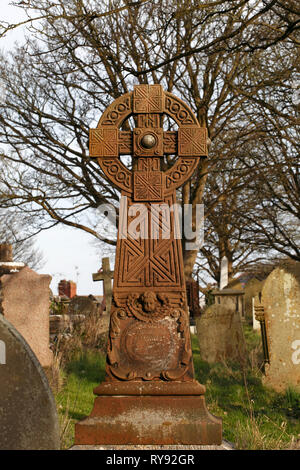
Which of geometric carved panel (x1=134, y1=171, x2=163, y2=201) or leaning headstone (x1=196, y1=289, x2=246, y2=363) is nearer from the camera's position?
geometric carved panel (x1=134, y1=171, x2=163, y2=201)

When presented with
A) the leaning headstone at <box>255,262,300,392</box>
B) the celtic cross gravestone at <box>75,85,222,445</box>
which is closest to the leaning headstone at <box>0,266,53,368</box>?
the celtic cross gravestone at <box>75,85,222,445</box>

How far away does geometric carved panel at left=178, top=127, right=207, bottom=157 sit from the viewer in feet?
16.3

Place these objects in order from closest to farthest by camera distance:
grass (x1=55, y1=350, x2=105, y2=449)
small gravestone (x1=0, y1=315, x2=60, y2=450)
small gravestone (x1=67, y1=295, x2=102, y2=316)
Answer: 1. small gravestone (x1=0, y1=315, x2=60, y2=450)
2. grass (x1=55, y1=350, x2=105, y2=449)
3. small gravestone (x1=67, y1=295, x2=102, y2=316)

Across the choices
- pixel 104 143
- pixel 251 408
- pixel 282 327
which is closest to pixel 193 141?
pixel 104 143

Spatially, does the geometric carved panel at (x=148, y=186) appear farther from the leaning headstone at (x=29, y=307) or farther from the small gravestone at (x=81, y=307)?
the small gravestone at (x=81, y=307)

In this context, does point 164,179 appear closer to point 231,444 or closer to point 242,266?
point 231,444

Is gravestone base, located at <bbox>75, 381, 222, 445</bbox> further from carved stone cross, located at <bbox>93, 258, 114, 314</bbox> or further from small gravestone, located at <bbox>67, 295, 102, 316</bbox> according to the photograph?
small gravestone, located at <bbox>67, 295, 102, 316</bbox>

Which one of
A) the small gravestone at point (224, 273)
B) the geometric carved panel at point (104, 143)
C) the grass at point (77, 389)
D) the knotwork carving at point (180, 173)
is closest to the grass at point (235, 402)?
the grass at point (77, 389)

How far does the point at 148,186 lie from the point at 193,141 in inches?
26.9

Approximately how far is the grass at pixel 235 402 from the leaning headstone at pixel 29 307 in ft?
2.14

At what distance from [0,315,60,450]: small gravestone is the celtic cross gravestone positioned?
206 cm

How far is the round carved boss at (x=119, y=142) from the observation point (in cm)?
494

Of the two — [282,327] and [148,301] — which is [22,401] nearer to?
[148,301]
